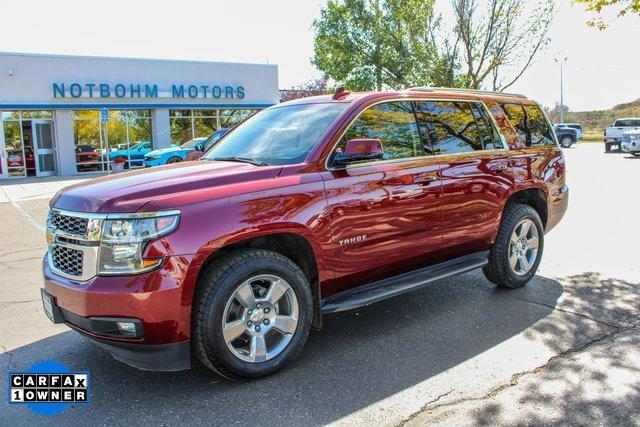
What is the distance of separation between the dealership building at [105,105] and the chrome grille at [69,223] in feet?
60.7

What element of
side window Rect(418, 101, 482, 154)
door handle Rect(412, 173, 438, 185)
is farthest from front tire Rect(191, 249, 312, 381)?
side window Rect(418, 101, 482, 154)

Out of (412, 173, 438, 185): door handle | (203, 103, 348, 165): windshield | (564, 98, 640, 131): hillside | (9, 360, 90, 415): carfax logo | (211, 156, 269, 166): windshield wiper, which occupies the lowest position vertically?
(9, 360, 90, 415): carfax logo

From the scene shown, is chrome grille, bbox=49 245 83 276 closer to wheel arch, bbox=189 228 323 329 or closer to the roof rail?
wheel arch, bbox=189 228 323 329

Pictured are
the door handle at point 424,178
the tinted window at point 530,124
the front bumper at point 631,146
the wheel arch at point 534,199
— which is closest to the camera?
the door handle at point 424,178

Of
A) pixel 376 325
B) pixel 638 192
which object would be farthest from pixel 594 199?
pixel 376 325

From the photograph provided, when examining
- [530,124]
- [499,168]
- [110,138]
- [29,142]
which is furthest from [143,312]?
[110,138]

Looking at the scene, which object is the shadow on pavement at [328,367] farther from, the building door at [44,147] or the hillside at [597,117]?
the hillside at [597,117]

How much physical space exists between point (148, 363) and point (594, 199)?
11.3 metres

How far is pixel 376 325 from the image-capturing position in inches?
185

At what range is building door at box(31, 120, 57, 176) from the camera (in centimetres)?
2394

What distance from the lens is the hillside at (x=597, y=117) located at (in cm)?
7250

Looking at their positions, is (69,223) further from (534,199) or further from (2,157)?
(2,157)

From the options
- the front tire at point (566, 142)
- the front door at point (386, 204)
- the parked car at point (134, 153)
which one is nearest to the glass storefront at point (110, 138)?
the parked car at point (134, 153)

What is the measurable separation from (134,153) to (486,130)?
23535 millimetres
